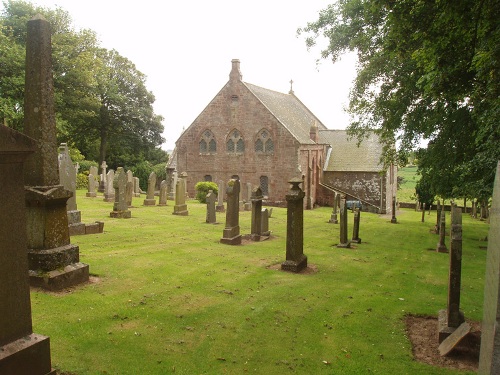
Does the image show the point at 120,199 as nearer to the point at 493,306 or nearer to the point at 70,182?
the point at 70,182

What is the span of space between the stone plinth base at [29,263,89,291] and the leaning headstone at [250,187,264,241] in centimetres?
721

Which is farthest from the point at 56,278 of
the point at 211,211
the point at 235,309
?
the point at 211,211

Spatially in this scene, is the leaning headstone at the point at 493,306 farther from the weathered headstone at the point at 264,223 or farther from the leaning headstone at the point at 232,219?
the weathered headstone at the point at 264,223

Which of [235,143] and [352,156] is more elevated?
[235,143]

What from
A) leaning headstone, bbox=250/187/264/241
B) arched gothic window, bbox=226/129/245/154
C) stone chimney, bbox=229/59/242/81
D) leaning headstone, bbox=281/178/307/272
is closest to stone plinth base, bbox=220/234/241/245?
leaning headstone, bbox=250/187/264/241

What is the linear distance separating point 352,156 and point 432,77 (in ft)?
96.1

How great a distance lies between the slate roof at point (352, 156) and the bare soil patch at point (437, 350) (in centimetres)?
2969

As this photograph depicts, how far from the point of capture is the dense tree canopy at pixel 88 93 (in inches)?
1061

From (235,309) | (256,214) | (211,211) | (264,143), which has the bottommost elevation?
(235,309)

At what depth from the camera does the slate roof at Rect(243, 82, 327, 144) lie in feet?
114

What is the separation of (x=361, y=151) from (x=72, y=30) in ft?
95.8

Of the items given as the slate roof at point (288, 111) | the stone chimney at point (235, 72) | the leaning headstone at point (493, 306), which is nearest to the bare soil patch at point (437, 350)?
the leaning headstone at point (493, 306)

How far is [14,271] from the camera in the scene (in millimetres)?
3693

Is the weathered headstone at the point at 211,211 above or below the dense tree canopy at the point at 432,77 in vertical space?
below
